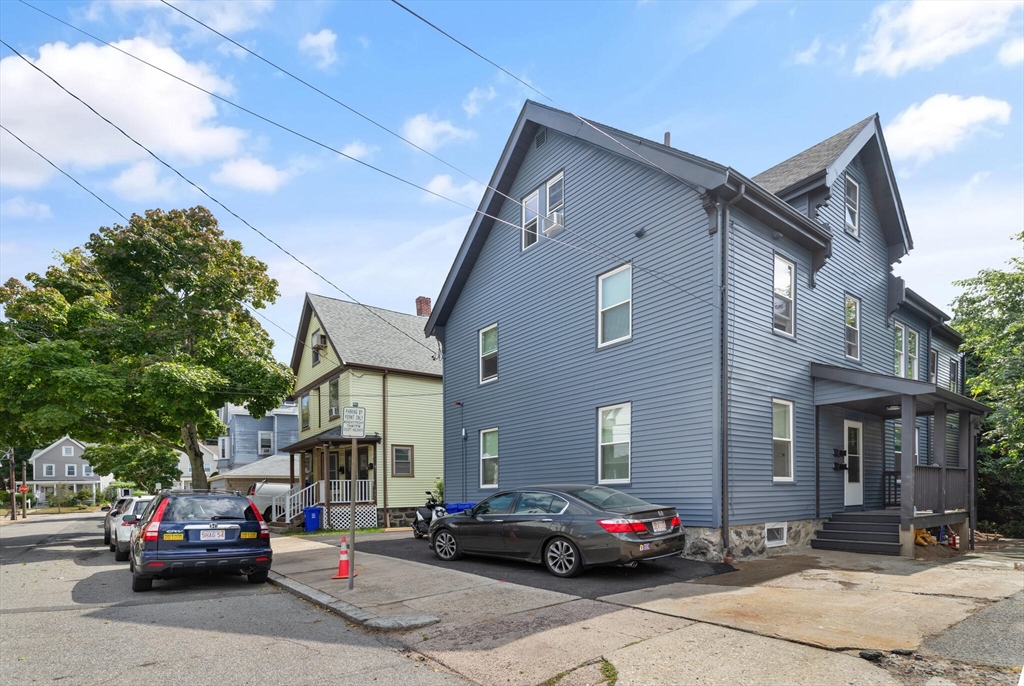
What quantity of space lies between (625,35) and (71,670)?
387 inches

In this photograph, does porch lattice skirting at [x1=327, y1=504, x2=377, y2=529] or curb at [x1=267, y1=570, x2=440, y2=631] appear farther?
porch lattice skirting at [x1=327, y1=504, x2=377, y2=529]

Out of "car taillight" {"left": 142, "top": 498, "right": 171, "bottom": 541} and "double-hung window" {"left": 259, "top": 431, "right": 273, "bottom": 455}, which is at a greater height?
"car taillight" {"left": 142, "top": 498, "right": 171, "bottom": 541}

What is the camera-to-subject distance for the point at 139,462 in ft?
151

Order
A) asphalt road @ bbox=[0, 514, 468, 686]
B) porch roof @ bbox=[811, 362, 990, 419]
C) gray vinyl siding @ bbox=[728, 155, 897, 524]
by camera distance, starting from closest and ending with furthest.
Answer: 1. asphalt road @ bbox=[0, 514, 468, 686]
2. porch roof @ bbox=[811, 362, 990, 419]
3. gray vinyl siding @ bbox=[728, 155, 897, 524]

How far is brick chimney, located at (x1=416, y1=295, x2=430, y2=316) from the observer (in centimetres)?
3344

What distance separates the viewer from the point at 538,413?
1644 cm

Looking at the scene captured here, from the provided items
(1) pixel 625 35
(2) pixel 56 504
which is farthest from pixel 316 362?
(2) pixel 56 504

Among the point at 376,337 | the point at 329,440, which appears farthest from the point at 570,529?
the point at 376,337

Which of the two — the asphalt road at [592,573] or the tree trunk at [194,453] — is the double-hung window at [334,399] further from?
the asphalt road at [592,573]

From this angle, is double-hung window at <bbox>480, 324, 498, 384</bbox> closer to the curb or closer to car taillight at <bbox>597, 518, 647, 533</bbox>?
car taillight at <bbox>597, 518, 647, 533</bbox>

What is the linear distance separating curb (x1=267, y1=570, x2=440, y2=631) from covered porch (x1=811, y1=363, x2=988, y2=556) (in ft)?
31.2

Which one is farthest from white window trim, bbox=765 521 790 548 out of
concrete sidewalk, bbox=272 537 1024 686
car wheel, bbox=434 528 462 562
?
car wheel, bbox=434 528 462 562

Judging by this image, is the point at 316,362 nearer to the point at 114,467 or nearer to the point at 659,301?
the point at 659,301

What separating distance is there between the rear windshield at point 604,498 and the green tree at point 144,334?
534 inches
